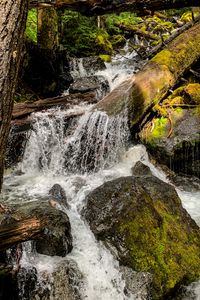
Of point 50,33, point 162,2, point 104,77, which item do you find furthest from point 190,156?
point 50,33

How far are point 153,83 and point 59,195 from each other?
12.2ft

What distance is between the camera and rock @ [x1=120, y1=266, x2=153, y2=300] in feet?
14.0

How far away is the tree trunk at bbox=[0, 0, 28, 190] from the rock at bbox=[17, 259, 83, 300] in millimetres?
2655

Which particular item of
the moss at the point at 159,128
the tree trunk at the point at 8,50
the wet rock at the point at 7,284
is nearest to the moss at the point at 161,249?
the wet rock at the point at 7,284

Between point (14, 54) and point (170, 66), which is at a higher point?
point (14, 54)

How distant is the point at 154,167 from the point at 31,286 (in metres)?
4.12

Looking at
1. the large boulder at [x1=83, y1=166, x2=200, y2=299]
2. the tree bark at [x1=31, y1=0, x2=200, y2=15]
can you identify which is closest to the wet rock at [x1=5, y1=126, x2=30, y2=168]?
the large boulder at [x1=83, y1=166, x2=200, y2=299]

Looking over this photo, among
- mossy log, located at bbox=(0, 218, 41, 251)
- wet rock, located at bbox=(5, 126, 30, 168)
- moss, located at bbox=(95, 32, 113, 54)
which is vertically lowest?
wet rock, located at bbox=(5, 126, 30, 168)

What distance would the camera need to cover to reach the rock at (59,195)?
236 inches

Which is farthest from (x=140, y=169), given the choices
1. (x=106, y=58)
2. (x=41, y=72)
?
(x=106, y=58)

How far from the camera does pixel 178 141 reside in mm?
7230

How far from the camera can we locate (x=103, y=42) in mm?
14906

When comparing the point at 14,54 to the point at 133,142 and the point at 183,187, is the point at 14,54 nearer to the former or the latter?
the point at 183,187

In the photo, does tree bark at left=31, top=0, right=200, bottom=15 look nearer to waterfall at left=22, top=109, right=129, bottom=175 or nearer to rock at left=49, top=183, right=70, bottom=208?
rock at left=49, top=183, right=70, bottom=208
